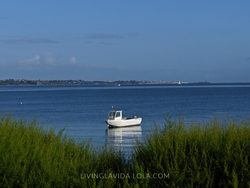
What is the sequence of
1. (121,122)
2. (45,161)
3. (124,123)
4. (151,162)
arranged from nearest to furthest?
(151,162) < (45,161) < (121,122) < (124,123)

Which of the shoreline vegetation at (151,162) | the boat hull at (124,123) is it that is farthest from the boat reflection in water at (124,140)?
the shoreline vegetation at (151,162)

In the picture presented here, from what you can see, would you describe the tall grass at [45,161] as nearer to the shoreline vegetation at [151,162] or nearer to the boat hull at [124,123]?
the shoreline vegetation at [151,162]

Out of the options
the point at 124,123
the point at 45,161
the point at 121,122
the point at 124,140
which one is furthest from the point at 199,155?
the point at 124,123

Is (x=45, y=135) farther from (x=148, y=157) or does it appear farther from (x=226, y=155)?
(x=226, y=155)

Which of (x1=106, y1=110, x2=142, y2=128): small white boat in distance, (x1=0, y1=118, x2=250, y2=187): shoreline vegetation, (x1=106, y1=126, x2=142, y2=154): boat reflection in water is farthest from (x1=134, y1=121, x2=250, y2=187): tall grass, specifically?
(x1=106, y1=110, x2=142, y2=128): small white boat in distance

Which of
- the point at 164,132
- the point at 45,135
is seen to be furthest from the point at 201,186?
the point at 45,135

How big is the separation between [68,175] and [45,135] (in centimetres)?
210

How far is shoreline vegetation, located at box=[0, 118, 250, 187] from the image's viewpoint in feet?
33.1

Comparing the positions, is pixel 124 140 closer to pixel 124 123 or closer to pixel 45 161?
pixel 124 123

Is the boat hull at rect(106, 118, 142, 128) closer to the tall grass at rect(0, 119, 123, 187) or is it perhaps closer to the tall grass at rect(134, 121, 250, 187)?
the tall grass at rect(0, 119, 123, 187)

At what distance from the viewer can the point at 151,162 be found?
10.6m

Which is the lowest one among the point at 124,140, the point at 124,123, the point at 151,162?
the point at 151,162

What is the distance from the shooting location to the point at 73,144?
483 inches

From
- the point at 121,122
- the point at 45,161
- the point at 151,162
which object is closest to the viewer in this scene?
the point at 151,162
